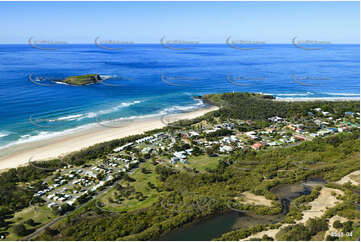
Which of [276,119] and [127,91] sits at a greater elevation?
[127,91]

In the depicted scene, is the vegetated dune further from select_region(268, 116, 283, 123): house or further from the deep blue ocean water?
the deep blue ocean water

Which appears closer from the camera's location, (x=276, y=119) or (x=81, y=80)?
(x=276, y=119)

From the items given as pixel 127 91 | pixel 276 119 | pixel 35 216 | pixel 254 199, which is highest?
pixel 127 91

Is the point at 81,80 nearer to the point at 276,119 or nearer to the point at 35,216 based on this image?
the point at 276,119

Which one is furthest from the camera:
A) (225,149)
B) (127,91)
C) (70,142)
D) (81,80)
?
(81,80)

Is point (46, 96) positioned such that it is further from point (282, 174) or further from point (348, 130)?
point (348, 130)

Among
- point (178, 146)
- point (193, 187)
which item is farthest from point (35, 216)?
point (178, 146)

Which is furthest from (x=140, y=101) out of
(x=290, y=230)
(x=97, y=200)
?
(x=290, y=230)
